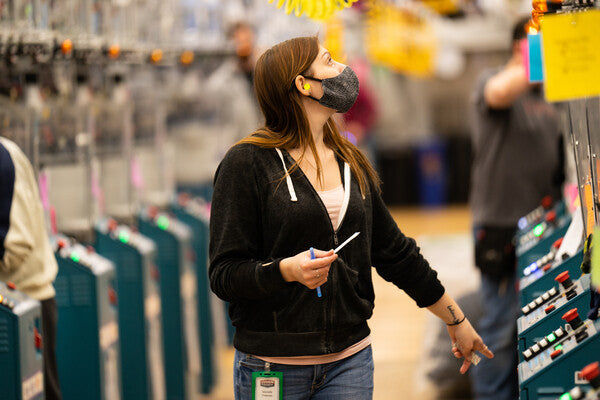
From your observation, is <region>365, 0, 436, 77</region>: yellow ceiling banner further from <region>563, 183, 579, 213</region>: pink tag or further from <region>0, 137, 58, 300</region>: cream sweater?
<region>0, 137, 58, 300</region>: cream sweater

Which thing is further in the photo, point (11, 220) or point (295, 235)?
point (11, 220)

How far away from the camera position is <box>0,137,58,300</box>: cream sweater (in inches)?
144

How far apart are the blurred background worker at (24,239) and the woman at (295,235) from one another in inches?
51.4

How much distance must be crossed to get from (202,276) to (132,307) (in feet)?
5.24

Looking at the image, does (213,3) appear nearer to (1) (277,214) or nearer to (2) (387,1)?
(2) (387,1)

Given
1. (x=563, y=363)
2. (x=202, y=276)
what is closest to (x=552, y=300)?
(x=563, y=363)

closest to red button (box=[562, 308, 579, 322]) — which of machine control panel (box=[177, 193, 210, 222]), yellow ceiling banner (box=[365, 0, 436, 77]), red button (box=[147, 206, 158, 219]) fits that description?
red button (box=[147, 206, 158, 219])

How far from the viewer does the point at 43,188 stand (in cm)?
431

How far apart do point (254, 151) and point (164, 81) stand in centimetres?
409

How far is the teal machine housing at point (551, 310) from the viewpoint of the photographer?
2.80m

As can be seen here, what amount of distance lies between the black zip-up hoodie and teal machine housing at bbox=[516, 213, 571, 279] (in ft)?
4.30

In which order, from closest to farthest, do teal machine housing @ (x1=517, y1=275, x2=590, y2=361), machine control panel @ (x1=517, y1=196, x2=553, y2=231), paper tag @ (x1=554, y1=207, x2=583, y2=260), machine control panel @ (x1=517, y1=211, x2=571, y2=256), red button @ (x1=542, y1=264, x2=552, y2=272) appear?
teal machine housing @ (x1=517, y1=275, x2=590, y2=361) < paper tag @ (x1=554, y1=207, x2=583, y2=260) < red button @ (x1=542, y1=264, x2=552, y2=272) < machine control panel @ (x1=517, y1=211, x2=571, y2=256) < machine control panel @ (x1=517, y1=196, x2=553, y2=231)

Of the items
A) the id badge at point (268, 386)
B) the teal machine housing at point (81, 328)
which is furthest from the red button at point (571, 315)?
the teal machine housing at point (81, 328)

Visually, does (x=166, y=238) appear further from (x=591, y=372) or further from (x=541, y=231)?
(x=591, y=372)
